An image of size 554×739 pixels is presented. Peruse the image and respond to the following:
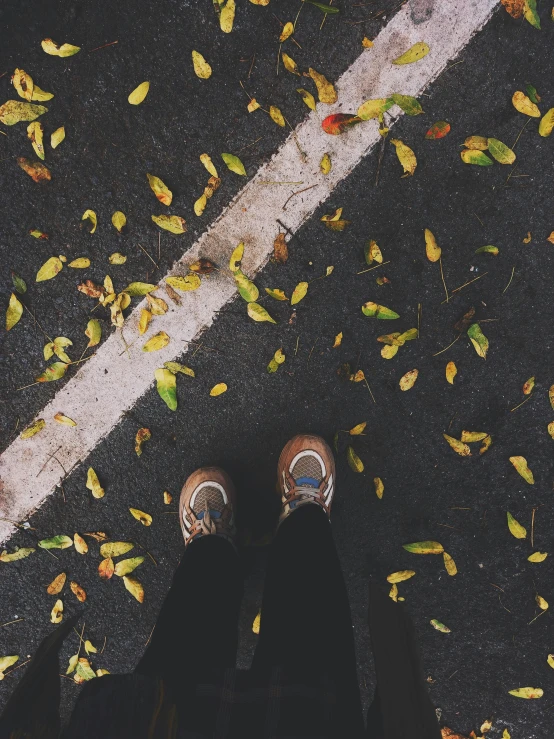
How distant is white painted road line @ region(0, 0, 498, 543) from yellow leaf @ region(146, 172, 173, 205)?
0.21 meters

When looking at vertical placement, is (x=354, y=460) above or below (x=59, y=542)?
above

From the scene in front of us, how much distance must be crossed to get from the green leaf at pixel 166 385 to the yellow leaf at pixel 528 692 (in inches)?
82.2

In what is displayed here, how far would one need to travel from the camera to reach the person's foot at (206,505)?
2.05 meters

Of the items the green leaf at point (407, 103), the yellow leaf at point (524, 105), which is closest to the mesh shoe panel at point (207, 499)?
the green leaf at point (407, 103)

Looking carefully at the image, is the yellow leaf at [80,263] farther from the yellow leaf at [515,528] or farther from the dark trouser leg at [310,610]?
the yellow leaf at [515,528]

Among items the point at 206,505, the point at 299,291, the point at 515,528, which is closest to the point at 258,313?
the point at 299,291

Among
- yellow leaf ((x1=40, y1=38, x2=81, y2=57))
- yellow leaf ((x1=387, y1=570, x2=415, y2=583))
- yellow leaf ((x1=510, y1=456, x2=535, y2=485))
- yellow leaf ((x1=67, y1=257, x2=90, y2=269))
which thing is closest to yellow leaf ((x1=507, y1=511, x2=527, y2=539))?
yellow leaf ((x1=510, y1=456, x2=535, y2=485))

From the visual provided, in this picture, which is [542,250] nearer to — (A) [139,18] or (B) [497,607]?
(B) [497,607]

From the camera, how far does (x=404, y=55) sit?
1.93 metres

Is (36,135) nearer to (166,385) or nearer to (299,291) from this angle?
(166,385)

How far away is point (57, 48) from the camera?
1933 millimetres

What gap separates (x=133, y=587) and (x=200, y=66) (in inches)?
88.7

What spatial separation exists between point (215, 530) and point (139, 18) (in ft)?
6.95

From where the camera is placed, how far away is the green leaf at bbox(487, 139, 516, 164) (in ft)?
6.43
